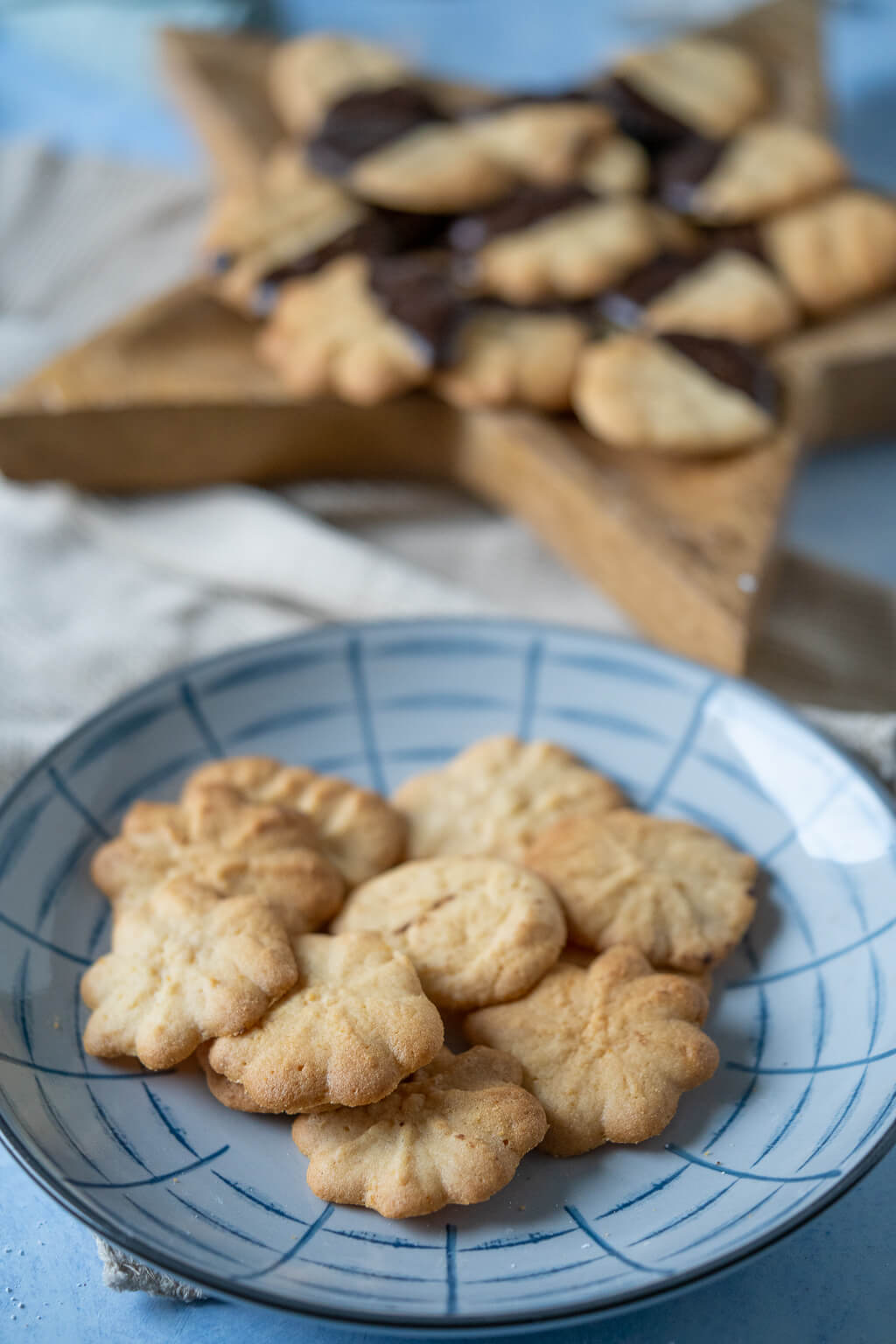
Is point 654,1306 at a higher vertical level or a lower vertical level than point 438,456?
lower

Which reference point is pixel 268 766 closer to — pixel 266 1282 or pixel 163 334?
pixel 266 1282

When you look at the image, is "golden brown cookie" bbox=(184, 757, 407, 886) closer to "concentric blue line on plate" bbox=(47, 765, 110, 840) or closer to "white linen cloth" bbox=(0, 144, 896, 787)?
"concentric blue line on plate" bbox=(47, 765, 110, 840)

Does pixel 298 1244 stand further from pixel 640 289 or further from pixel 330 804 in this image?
pixel 640 289

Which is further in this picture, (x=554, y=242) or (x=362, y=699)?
(x=554, y=242)

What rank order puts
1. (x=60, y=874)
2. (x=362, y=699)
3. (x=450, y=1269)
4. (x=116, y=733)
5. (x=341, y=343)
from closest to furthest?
(x=450, y=1269)
(x=60, y=874)
(x=116, y=733)
(x=362, y=699)
(x=341, y=343)

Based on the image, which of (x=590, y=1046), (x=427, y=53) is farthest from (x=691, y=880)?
(x=427, y=53)

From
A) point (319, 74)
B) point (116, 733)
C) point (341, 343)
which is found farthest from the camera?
point (319, 74)

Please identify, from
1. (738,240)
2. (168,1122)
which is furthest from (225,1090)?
(738,240)
